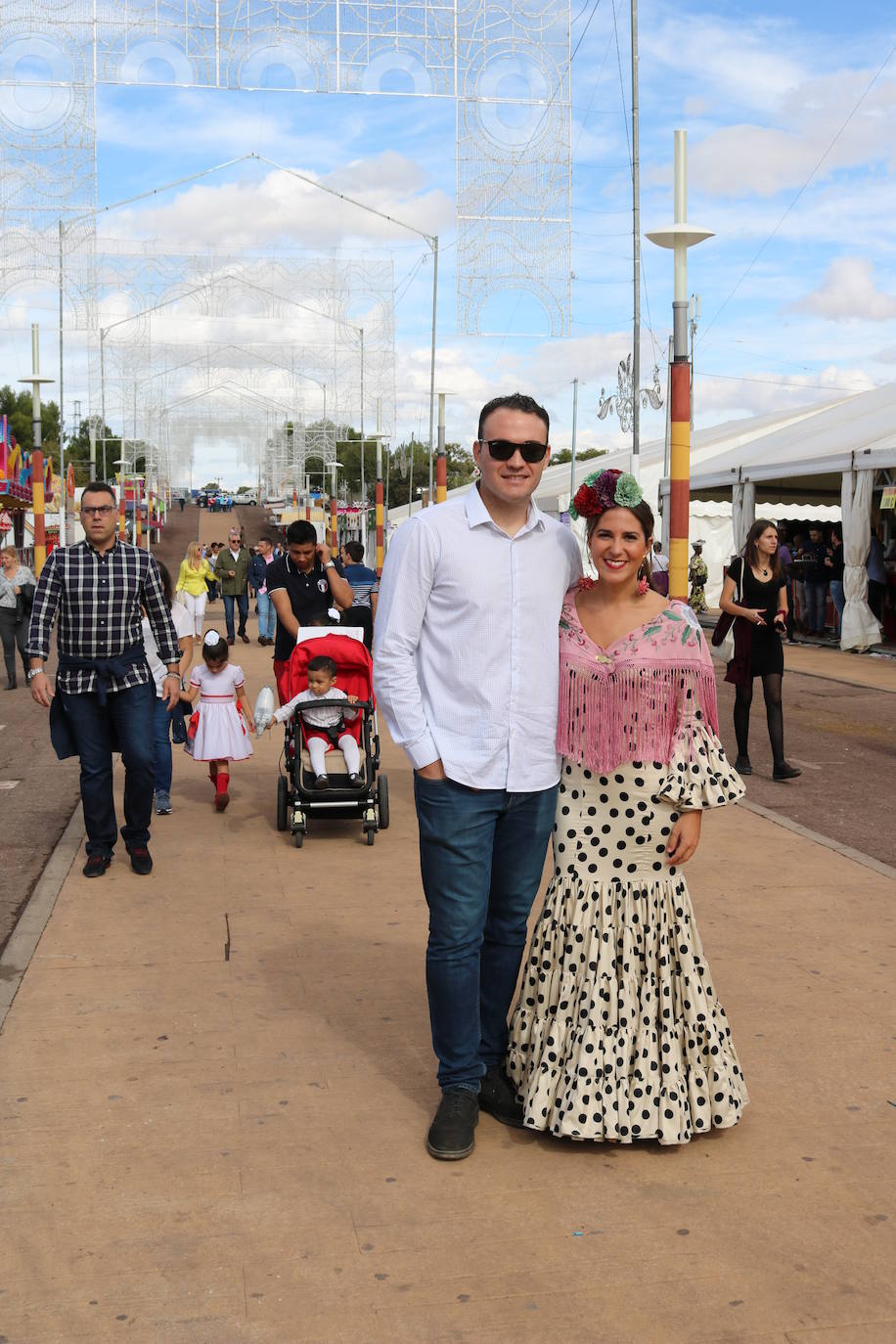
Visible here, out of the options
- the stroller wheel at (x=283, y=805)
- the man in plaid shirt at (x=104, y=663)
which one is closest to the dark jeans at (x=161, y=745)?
the stroller wheel at (x=283, y=805)

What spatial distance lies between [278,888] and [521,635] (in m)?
3.38

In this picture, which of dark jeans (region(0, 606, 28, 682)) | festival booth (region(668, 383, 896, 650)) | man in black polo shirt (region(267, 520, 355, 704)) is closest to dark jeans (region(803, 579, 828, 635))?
festival booth (region(668, 383, 896, 650))

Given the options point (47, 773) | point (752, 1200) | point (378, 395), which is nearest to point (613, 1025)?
point (752, 1200)

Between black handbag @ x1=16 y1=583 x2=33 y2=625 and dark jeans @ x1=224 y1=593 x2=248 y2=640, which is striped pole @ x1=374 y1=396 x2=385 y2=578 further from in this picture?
black handbag @ x1=16 y1=583 x2=33 y2=625

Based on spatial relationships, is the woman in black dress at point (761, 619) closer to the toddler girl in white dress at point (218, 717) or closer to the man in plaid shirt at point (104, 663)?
the toddler girl in white dress at point (218, 717)

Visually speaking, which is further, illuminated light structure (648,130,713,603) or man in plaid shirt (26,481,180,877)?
illuminated light structure (648,130,713,603)

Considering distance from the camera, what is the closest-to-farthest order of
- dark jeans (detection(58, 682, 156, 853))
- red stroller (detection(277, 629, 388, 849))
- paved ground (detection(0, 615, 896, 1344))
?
paved ground (detection(0, 615, 896, 1344))
dark jeans (detection(58, 682, 156, 853))
red stroller (detection(277, 629, 388, 849))

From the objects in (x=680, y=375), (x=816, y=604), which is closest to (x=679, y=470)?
(x=680, y=375)

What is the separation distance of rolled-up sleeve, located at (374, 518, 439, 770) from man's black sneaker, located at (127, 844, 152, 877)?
3.64 metres

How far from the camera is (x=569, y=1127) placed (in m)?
3.82

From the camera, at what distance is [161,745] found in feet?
28.8

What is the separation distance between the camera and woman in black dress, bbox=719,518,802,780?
10445 millimetres

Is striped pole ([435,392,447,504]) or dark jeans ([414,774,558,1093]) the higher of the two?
striped pole ([435,392,447,504])

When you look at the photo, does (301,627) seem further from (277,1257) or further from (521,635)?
(277,1257)
